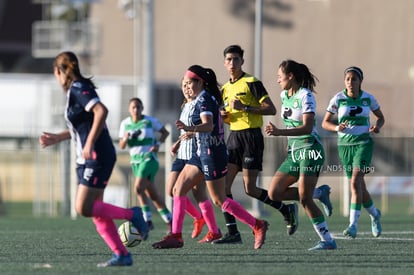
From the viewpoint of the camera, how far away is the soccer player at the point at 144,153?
17.3 metres

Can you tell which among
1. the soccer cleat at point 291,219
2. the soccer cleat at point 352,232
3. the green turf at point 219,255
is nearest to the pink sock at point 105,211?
the green turf at point 219,255

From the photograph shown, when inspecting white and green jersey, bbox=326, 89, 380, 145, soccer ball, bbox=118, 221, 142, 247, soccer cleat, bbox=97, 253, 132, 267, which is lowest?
soccer cleat, bbox=97, 253, 132, 267

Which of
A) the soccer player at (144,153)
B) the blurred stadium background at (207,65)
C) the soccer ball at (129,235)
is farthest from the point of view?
the blurred stadium background at (207,65)

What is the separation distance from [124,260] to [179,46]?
3475 centimetres

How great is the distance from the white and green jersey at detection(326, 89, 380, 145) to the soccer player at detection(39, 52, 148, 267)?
15.4 feet

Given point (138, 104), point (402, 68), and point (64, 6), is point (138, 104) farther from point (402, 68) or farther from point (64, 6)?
point (64, 6)

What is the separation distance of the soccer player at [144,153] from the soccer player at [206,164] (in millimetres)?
4155

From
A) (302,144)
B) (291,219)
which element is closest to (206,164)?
(302,144)

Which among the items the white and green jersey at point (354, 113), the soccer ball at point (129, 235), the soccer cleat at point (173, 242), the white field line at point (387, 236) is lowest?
the white field line at point (387, 236)

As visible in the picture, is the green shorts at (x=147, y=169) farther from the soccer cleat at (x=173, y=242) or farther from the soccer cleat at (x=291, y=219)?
the soccer cleat at (x=173, y=242)

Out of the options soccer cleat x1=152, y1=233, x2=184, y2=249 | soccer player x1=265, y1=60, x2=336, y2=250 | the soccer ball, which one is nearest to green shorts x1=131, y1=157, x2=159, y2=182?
soccer cleat x1=152, y1=233, x2=184, y2=249

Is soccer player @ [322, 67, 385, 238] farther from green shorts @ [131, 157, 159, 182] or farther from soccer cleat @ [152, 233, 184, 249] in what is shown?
green shorts @ [131, 157, 159, 182]

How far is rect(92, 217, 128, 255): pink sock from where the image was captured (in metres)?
10.7

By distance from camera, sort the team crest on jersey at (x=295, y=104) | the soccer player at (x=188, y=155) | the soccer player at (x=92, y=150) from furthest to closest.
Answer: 1. the soccer player at (x=188, y=155)
2. the team crest on jersey at (x=295, y=104)
3. the soccer player at (x=92, y=150)
